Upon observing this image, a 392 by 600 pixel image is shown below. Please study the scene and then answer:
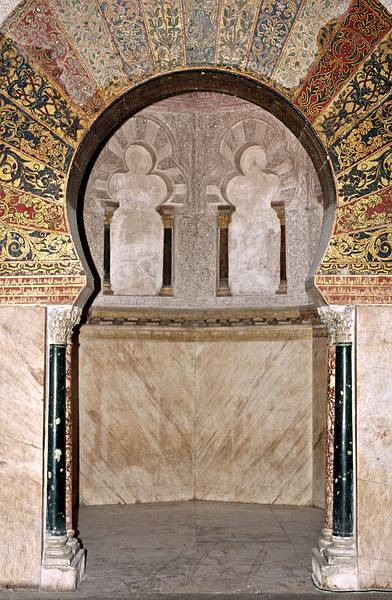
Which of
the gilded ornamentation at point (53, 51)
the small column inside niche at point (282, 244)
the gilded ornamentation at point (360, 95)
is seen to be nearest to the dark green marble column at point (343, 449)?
the gilded ornamentation at point (360, 95)

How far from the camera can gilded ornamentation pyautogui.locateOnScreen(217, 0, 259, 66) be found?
5.65 m

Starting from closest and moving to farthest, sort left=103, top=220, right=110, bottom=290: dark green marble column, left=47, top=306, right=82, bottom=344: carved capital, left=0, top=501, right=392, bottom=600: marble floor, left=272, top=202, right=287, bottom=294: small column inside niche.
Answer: left=0, top=501, right=392, bottom=600: marble floor → left=47, top=306, right=82, bottom=344: carved capital → left=272, top=202, right=287, bottom=294: small column inside niche → left=103, top=220, right=110, bottom=290: dark green marble column

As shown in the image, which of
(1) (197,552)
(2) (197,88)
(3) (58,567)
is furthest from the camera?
(1) (197,552)

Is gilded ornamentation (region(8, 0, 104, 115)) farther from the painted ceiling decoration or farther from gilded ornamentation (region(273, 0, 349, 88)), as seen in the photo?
gilded ornamentation (region(273, 0, 349, 88))

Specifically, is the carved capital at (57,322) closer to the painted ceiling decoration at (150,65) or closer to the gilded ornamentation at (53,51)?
the painted ceiling decoration at (150,65)

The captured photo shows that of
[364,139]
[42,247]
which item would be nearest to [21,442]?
[42,247]

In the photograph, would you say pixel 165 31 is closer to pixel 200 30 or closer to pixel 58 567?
pixel 200 30

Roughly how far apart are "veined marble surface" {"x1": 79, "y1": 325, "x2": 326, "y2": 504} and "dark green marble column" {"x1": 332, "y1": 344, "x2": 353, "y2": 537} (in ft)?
8.99

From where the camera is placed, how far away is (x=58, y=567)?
545cm

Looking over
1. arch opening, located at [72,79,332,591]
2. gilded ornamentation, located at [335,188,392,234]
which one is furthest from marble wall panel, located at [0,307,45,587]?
arch opening, located at [72,79,332,591]

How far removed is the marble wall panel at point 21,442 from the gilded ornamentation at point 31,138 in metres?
1.10

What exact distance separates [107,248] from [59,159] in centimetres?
314

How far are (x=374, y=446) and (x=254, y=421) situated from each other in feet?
9.97

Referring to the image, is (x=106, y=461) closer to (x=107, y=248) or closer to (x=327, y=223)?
(x=107, y=248)
